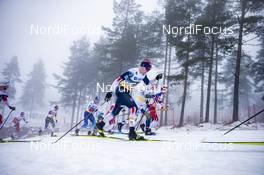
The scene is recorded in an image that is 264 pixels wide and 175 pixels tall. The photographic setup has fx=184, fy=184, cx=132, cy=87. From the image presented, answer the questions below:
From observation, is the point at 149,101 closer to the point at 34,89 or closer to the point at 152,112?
the point at 152,112

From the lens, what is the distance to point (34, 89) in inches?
2095

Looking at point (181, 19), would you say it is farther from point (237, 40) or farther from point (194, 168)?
point (194, 168)

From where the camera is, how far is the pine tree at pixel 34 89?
172ft

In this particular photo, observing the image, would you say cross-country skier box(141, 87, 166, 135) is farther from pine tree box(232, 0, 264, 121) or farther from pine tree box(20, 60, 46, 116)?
pine tree box(20, 60, 46, 116)

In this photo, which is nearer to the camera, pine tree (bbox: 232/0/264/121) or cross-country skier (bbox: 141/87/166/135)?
cross-country skier (bbox: 141/87/166/135)

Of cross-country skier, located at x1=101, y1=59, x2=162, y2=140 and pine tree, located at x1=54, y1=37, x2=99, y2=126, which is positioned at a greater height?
pine tree, located at x1=54, y1=37, x2=99, y2=126

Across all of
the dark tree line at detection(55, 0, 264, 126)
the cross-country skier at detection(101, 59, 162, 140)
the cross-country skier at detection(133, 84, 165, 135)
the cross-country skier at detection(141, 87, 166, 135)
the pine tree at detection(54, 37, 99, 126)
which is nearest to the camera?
the cross-country skier at detection(101, 59, 162, 140)

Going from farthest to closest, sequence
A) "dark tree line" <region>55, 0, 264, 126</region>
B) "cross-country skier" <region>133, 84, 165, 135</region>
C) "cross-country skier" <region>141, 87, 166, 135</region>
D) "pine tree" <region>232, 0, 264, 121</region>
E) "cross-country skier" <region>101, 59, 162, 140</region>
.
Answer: "dark tree line" <region>55, 0, 264, 126</region> → "pine tree" <region>232, 0, 264, 121</region> → "cross-country skier" <region>141, 87, 166, 135</region> → "cross-country skier" <region>133, 84, 165, 135</region> → "cross-country skier" <region>101, 59, 162, 140</region>

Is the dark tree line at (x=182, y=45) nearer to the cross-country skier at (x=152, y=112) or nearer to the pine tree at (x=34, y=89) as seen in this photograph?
the cross-country skier at (x=152, y=112)

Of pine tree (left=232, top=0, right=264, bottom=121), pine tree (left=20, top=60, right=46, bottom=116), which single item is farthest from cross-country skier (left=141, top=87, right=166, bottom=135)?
pine tree (left=20, top=60, right=46, bottom=116)

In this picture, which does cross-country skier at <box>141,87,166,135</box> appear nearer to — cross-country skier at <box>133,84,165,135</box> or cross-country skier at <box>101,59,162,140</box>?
cross-country skier at <box>133,84,165,135</box>

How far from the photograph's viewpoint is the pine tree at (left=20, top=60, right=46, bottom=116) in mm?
52525

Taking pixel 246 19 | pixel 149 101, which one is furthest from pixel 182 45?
pixel 149 101

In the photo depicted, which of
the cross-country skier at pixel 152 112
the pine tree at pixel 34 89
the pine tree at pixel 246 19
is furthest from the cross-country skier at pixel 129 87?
the pine tree at pixel 34 89
